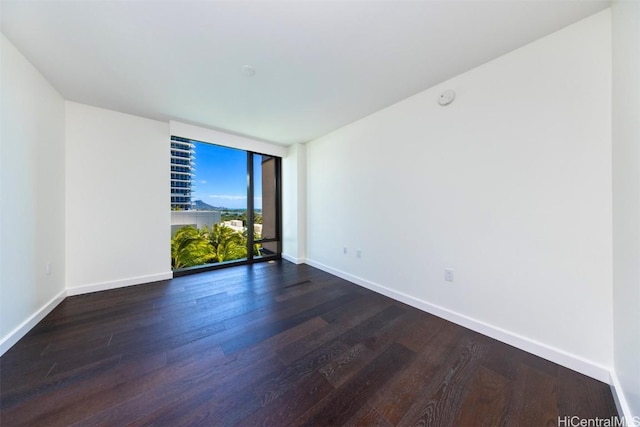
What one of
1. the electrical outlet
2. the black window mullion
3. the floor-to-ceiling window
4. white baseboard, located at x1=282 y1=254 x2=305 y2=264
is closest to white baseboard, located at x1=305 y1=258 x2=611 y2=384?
the electrical outlet

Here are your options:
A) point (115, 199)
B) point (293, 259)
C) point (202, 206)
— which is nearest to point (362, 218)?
point (293, 259)

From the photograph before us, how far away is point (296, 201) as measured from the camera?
3922 millimetres

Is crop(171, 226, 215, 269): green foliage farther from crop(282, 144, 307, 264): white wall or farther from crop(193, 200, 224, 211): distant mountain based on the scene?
crop(282, 144, 307, 264): white wall

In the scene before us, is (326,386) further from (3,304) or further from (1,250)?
(1,250)

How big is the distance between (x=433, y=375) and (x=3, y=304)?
3.05 metres

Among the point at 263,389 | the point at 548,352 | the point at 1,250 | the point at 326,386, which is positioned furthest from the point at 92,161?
the point at 548,352

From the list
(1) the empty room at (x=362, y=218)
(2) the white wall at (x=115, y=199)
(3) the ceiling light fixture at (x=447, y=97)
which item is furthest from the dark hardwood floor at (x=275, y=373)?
(3) the ceiling light fixture at (x=447, y=97)

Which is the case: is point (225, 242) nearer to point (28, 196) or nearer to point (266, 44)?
point (28, 196)

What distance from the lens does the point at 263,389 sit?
1.23 m

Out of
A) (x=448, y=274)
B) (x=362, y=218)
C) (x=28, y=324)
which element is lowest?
(x=28, y=324)

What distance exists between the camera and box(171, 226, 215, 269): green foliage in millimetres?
3473

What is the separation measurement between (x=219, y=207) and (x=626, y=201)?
175 inches

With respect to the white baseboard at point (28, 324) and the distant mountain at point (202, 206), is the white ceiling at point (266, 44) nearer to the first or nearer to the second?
the distant mountain at point (202, 206)

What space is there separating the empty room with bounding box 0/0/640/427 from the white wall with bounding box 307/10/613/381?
0.01 m
